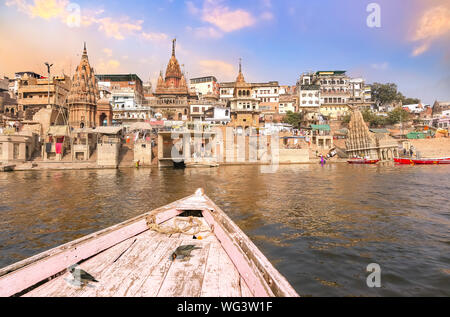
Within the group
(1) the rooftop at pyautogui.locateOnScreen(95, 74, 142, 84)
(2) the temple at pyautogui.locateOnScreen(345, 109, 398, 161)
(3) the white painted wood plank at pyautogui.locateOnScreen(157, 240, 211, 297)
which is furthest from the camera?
(1) the rooftop at pyautogui.locateOnScreen(95, 74, 142, 84)

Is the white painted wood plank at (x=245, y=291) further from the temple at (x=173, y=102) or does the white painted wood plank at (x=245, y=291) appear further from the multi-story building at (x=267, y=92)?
the multi-story building at (x=267, y=92)

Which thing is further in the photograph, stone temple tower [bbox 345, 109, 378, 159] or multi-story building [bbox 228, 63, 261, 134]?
multi-story building [bbox 228, 63, 261, 134]

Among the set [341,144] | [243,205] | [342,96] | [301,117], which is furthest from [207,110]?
[243,205]

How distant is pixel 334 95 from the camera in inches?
3103

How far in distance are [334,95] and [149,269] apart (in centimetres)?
8522

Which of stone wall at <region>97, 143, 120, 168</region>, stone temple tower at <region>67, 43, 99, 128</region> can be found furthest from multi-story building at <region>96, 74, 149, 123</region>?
stone wall at <region>97, 143, 120, 168</region>

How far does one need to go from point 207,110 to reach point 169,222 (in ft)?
213

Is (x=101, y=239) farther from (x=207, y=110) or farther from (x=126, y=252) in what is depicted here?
(x=207, y=110)

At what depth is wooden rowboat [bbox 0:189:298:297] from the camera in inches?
137

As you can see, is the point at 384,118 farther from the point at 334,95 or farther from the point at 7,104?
the point at 7,104

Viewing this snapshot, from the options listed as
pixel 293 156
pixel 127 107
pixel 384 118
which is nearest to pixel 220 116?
pixel 293 156

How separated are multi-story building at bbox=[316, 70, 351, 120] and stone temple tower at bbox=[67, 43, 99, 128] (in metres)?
63.7

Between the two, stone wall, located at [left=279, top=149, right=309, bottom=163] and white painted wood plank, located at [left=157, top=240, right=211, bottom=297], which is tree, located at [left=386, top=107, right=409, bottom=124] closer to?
stone wall, located at [left=279, top=149, right=309, bottom=163]

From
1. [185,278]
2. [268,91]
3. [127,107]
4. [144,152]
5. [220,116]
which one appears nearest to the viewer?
[185,278]
